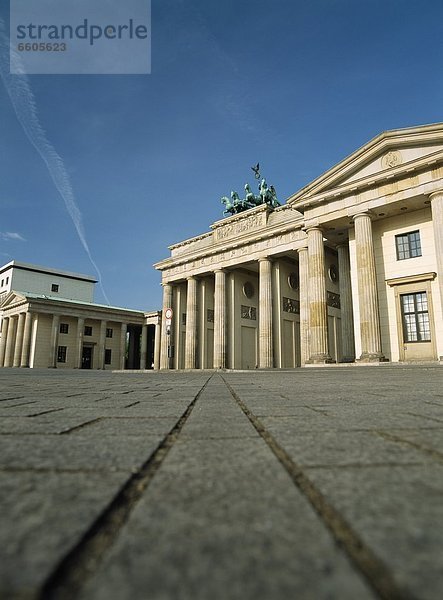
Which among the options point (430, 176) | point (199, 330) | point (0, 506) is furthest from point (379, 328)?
point (0, 506)

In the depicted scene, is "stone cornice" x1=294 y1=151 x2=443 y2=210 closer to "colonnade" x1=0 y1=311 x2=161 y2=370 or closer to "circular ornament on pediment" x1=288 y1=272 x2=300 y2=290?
"circular ornament on pediment" x1=288 y1=272 x2=300 y2=290

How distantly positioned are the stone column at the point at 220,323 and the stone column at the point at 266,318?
363 centimetres

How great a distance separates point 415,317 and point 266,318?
11.0 meters

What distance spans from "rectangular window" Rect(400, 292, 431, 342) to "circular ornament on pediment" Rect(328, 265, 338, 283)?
28.7 feet

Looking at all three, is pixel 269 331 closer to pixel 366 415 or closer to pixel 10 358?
pixel 366 415

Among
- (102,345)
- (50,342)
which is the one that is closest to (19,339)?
(50,342)

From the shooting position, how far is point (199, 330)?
34.5m

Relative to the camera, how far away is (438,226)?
1761 centimetres

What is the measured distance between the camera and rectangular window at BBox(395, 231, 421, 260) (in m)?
19.6

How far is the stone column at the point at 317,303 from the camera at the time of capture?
2052cm

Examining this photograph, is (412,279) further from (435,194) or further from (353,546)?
(353,546)

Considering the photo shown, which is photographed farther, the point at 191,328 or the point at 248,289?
the point at 248,289

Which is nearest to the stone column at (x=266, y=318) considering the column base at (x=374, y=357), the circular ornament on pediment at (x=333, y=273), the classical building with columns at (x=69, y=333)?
the circular ornament on pediment at (x=333, y=273)

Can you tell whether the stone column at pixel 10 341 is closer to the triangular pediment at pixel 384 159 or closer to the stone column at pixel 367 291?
the triangular pediment at pixel 384 159
